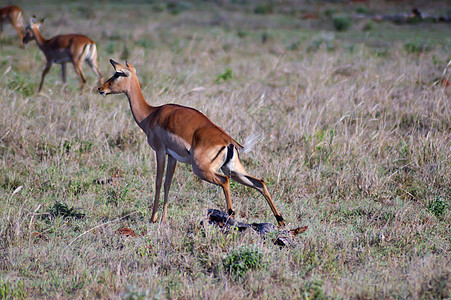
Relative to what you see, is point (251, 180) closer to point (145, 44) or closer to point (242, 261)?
point (242, 261)

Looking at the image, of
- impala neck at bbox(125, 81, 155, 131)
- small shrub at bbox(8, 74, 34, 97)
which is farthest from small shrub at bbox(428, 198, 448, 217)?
small shrub at bbox(8, 74, 34, 97)

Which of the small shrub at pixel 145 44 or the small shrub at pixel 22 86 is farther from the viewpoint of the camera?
the small shrub at pixel 145 44

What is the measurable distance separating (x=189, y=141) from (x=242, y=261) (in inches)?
45.9

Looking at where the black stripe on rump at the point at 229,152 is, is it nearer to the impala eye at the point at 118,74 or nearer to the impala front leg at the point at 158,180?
the impala front leg at the point at 158,180

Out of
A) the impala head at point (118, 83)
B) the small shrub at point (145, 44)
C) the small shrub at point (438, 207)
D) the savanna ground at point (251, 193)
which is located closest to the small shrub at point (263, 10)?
the small shrub at point (145, 44)

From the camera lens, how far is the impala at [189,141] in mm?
3977

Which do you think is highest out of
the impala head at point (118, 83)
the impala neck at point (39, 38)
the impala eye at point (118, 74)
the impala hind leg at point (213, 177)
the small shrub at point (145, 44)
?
the impala eye at point (118, 74)

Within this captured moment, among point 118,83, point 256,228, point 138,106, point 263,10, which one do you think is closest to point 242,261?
→ point 256,228

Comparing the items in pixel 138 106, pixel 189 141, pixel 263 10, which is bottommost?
pixel 263 10

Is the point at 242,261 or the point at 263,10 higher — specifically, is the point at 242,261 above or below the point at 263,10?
below

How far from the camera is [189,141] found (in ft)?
13.4

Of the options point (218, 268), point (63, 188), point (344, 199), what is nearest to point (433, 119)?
point (344, 199)

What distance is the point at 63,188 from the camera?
513 cm

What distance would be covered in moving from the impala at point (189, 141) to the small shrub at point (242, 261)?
59 cm
